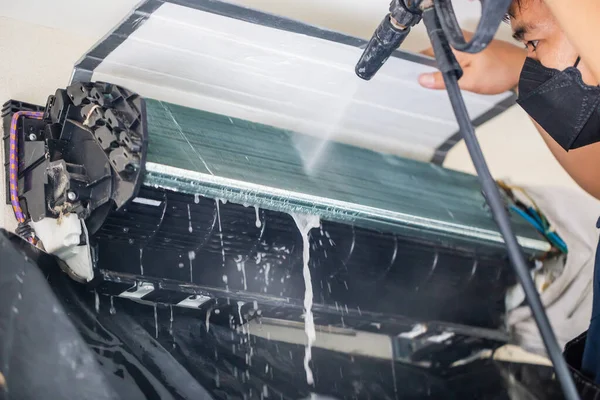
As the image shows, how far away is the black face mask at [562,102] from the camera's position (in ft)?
4.00

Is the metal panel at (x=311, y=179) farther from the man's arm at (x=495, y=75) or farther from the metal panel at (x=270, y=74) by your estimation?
the man's arm at (x=495, y=75)

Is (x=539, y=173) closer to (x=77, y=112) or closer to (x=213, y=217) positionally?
(x=213, y=217)

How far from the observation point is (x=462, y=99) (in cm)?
99

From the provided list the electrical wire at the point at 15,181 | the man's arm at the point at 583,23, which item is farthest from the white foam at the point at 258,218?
the man's arm at the point at 583,23

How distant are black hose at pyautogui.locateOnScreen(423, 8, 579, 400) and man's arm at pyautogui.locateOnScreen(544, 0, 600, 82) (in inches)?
7.5

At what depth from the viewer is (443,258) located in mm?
1771

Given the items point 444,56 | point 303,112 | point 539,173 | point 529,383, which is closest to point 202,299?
point 303,112

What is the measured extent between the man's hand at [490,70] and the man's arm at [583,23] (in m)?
0.71

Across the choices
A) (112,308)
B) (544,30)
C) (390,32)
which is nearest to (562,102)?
(544,30)

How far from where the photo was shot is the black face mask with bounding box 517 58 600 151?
122 centimetres

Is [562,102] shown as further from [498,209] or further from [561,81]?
[498,209]

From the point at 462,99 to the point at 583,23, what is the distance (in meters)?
0.23

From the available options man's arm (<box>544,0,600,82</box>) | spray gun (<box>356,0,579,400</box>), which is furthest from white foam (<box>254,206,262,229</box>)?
man's arm (<box>544,0,600,82</box>)

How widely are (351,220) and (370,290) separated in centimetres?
25
